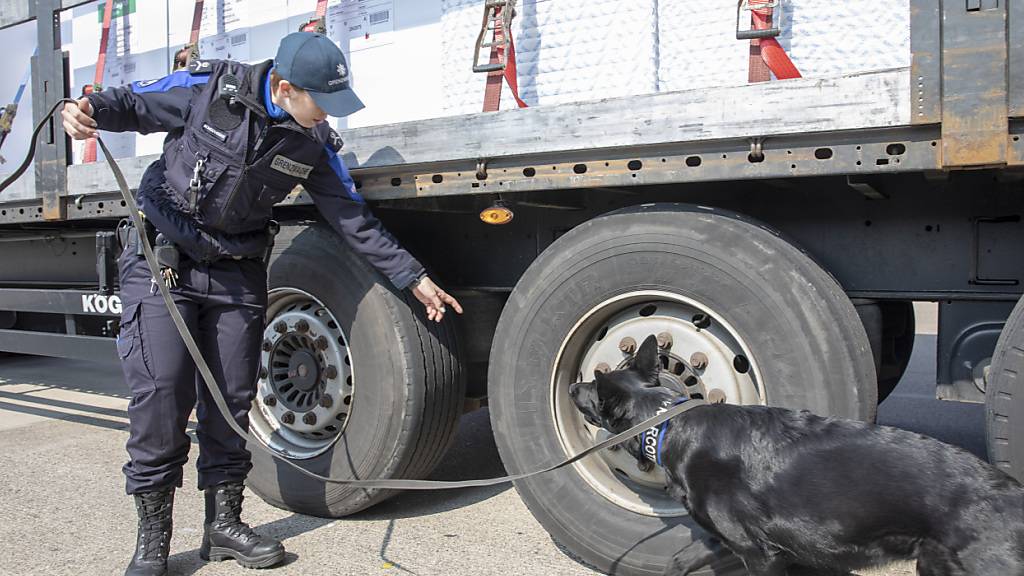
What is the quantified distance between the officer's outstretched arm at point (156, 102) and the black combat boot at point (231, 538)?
137 centimetres

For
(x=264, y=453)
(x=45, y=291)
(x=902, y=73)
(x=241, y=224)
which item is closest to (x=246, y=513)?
(x=264, y=453)

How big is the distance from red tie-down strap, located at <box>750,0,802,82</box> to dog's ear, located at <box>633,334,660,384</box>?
83 cm

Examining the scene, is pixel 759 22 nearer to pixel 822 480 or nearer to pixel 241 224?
pixel 822 480

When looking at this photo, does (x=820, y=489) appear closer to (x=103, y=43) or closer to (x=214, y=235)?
(x=214, y=235)

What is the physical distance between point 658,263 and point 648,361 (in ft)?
1.03

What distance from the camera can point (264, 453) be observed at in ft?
11.6

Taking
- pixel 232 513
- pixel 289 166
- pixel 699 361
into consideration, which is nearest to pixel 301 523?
pixel 232 513

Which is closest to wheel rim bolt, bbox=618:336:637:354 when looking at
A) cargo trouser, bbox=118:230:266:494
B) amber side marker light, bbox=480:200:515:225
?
amber side marker light, bbox=480:200:515:225

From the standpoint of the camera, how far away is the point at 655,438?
8.23ft

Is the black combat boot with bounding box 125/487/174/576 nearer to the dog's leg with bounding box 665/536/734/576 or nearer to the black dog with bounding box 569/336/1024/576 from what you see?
the black dog with bounding box 569/336/1024/576

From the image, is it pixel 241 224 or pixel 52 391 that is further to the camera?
pixel 52 391

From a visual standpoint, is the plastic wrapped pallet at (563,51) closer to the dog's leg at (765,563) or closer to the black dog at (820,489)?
the black dog at (820,489)

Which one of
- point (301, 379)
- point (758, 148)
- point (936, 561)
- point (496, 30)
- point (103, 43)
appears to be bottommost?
point (936, 561)

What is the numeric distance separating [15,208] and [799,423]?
157 inches
